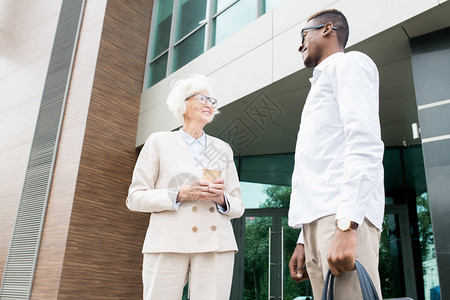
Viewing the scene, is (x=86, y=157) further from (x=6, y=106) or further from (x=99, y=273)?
(x=6, y=106)

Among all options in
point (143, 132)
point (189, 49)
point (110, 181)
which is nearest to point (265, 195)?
point (143, 132)

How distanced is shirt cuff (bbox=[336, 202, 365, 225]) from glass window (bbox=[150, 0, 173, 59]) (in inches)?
290

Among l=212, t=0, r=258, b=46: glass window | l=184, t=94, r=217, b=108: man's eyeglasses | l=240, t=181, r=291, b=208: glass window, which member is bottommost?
l=184, t=94, r=217, b=108: man's eyeglasses

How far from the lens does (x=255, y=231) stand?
7.39 metres

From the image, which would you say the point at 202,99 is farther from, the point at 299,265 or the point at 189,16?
the point at 189,16

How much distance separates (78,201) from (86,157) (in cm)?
77

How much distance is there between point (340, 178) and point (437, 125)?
243 cm

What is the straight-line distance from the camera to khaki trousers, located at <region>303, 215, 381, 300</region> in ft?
3.88

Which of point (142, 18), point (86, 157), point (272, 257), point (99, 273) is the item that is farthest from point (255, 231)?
point (142, 18)

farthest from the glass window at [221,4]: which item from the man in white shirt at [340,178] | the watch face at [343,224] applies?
the watch face at [343,224]

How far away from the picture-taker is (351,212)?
1.22 metres

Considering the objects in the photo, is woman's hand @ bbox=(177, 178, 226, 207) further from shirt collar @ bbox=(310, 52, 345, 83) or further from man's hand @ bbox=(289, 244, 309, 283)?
shirt collar @ bbox=(310, 52, 345, 83)

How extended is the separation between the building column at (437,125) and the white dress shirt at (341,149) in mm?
2067

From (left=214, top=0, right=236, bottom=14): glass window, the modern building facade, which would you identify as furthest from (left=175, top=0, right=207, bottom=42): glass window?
(left=214, top=0, right=236, bottom=14): glass window
